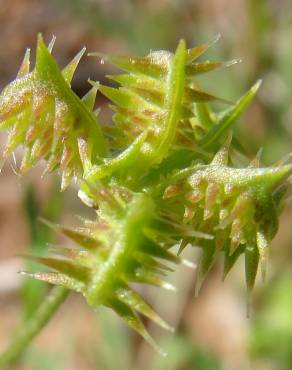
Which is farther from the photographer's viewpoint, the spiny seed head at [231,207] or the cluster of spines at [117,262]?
the spiny seed head at [231,207]

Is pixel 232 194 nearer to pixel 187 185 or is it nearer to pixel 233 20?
pixel 187 185

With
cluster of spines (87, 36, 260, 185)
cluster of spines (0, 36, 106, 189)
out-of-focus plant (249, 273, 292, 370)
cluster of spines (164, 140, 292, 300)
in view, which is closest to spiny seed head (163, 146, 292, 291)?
cluster of spines (164, 140, 292, 300)

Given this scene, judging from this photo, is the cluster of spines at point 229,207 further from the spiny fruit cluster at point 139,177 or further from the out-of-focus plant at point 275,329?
the out-of-focus plant at point 275,329

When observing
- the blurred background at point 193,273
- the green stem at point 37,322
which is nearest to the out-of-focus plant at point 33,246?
the green stem at point 37,322

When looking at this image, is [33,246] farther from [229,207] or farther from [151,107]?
[229,207]

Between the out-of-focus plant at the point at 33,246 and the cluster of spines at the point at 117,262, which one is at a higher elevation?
the cluster of spines at the point at 117,262

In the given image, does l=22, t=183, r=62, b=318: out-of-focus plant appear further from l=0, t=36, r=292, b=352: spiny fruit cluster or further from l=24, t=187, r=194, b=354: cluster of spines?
l=24, t=187, r=194, b=354: cluster of spines
